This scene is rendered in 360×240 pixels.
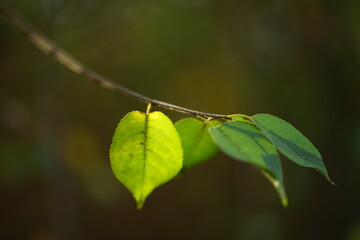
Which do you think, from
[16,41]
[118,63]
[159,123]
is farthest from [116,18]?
[159,123]

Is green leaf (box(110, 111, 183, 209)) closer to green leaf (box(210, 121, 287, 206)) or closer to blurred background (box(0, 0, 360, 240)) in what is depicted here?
green leaf (box(210, 121, 287, 206))

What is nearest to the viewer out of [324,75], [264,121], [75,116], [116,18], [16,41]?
[264,121]

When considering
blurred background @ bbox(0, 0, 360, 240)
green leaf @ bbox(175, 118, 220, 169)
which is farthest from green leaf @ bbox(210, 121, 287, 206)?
blurred background @ bbox(0, 0, 360, 240)

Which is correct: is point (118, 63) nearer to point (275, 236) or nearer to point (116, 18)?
point (116, 18)

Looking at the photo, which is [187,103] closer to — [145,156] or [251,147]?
[145,156]

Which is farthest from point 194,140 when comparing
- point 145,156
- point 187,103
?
point 187,103

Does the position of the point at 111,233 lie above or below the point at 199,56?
below
